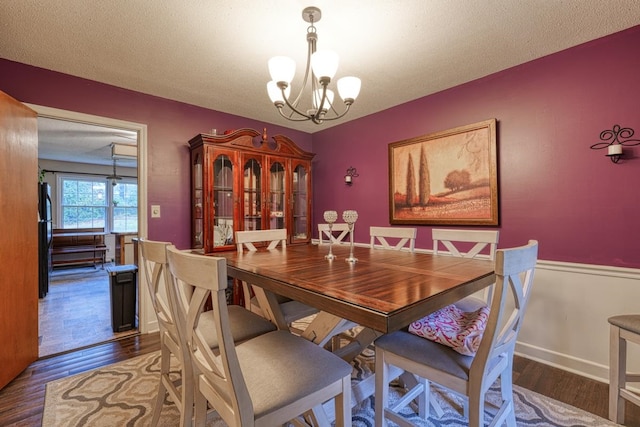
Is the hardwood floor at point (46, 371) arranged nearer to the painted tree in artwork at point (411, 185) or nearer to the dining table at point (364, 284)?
the dining table at point (364, 284)

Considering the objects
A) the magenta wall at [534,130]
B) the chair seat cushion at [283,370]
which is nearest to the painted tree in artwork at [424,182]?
the magenta wall at [534,130]

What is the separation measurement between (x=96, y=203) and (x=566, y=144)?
27.4 ft

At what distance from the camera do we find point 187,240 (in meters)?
3.14

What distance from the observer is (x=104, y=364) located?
2.24 m

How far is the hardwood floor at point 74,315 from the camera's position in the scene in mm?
2629

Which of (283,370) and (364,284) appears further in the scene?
(364,284)

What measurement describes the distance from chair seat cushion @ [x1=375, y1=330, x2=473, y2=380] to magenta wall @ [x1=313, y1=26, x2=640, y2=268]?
1595mm

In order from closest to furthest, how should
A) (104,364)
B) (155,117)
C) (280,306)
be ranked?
(280,306) → (104,364) → (155,117)

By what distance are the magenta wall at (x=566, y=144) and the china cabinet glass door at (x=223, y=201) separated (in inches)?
85.7

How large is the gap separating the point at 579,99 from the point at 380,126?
5.72 feet

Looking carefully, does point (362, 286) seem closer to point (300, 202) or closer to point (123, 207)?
point (300, 202)

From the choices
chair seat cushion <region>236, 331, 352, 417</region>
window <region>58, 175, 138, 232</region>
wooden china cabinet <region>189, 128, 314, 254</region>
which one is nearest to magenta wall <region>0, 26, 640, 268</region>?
wooden china cabinet <region>189, 128, 314, 254</region>

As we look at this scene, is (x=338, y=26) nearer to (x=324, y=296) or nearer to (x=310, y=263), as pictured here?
A: (x=310, y=263)

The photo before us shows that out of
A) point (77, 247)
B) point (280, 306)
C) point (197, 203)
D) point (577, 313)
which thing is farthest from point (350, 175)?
point (77, 247)
